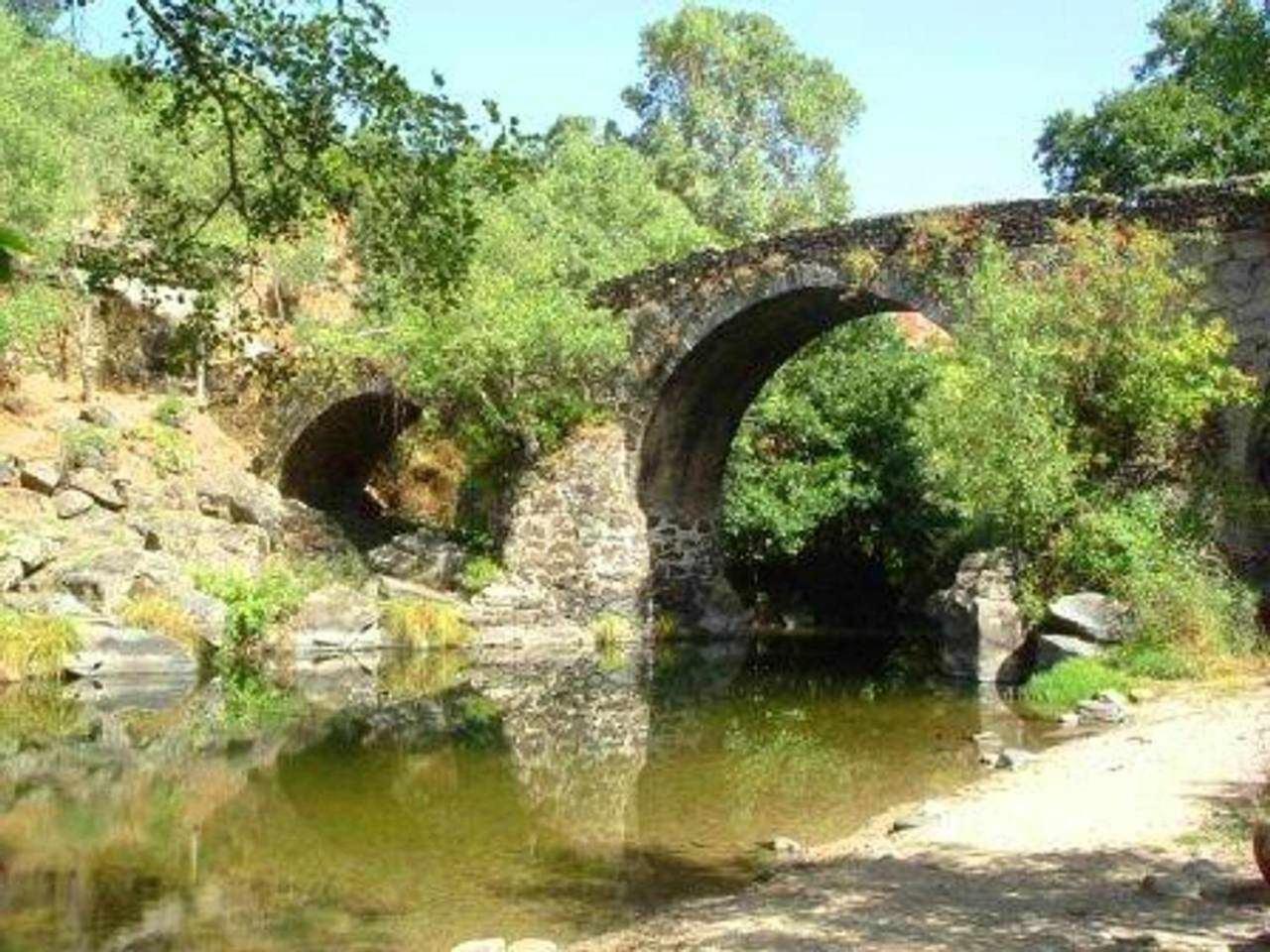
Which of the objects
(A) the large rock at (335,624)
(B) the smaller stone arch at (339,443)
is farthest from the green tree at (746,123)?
(A) the large rock at (335,624)

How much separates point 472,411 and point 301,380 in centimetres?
389

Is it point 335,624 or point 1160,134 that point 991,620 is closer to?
point 335,624

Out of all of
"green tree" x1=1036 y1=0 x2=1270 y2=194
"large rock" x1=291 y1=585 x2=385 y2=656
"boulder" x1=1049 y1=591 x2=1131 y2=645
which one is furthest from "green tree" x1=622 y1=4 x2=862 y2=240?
"boulder" x1=1049 y1=591 x2=1131 y2=645

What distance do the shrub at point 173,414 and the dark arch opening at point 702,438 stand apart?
25.4ft

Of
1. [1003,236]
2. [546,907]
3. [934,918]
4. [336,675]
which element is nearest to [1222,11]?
[934,918]

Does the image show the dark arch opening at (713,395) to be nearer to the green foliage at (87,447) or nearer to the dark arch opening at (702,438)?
the dark arch opening at (702,438)

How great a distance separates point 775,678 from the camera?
17.6m

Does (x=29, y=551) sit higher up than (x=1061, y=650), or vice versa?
(x=29, y=551)

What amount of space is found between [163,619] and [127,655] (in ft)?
2.61

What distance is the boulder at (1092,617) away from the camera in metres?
14.3

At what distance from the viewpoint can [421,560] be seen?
73.2 feet

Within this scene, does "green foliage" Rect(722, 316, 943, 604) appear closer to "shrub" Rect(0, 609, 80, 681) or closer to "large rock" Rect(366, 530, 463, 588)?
"large rock" Rect(366, 530, 463, 588)

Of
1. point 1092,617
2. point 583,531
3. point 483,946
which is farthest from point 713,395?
point 483,946

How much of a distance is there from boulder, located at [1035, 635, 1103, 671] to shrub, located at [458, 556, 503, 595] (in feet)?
30.5
